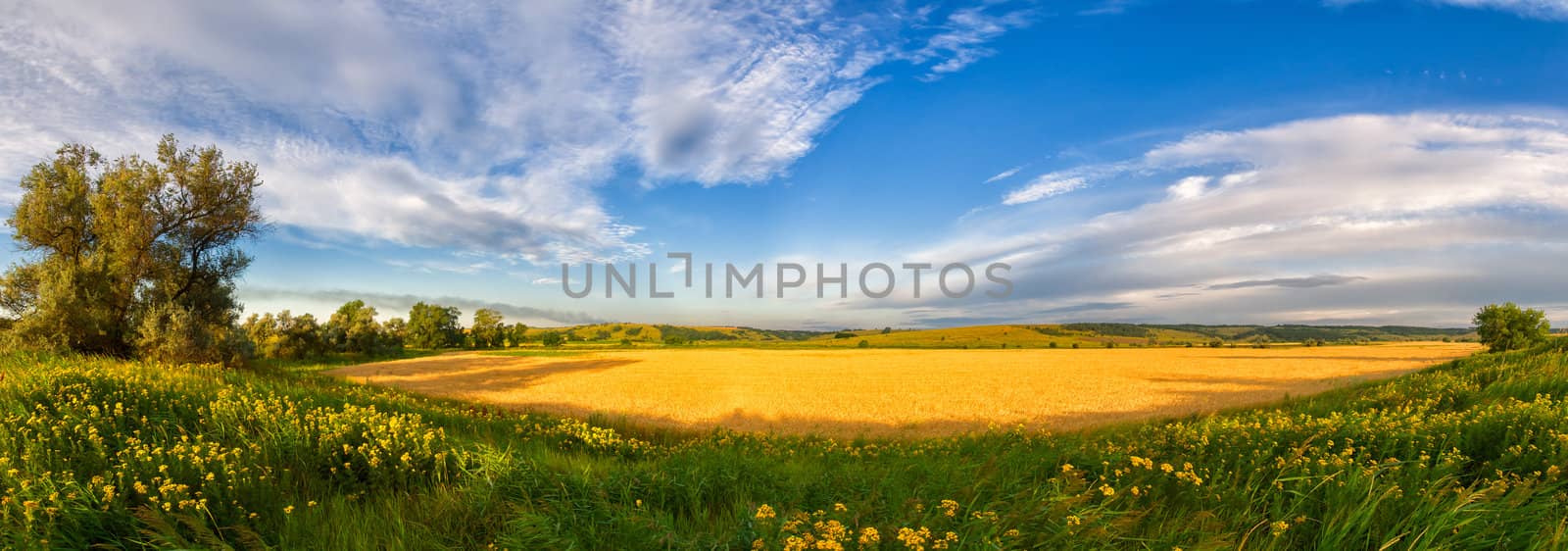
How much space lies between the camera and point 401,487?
19.3 feet

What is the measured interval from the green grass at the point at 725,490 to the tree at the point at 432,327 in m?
93.3

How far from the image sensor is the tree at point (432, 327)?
294 ft

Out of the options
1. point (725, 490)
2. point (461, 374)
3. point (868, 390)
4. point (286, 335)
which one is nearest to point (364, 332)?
point (286, 335)

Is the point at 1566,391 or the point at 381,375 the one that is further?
the point at 381,375

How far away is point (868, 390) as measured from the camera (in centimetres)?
3419

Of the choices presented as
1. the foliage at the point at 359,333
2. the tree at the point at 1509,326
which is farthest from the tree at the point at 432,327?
the tree at the point at 1509,326

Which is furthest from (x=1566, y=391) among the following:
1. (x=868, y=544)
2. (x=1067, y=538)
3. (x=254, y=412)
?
(x=254, y=412)

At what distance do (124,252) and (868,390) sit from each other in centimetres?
3362

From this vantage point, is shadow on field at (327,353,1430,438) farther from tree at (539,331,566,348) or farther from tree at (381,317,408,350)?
tree at (539,331,566,348)

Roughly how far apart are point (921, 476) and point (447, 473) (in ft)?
16.8

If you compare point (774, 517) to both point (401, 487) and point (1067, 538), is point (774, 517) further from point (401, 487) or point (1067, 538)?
point (401, 487)

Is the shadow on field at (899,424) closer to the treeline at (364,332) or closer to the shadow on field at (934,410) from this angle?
the shadow on field at (934,410)

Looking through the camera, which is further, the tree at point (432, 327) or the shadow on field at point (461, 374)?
the tree at point (432, 327)

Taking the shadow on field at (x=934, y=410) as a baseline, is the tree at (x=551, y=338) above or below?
below
